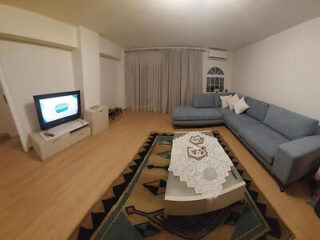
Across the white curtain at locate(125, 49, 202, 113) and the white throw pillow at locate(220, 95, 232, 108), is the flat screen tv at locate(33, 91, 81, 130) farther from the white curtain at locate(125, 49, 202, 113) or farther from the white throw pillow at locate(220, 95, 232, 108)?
the white throw pillow at locate(220, 95, 232, 108)

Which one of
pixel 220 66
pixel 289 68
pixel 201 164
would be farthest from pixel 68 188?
pixel 220 66

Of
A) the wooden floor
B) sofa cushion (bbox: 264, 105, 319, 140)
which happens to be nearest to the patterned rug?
the wooden floor

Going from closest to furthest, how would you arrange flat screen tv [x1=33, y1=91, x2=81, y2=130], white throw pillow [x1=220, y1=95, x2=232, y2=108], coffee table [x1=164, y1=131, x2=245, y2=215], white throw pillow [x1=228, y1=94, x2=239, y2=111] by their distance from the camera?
coffee table [x1=164, y1=131, x2=245, y2=215]
flat screen tv [x1=33, y1=91, x2=81, y2=130]
white throw pillow [x1=228, y1=94, x2=239, y2=111]
white throw pillow [x1=220, y1=95, x2=232, y2=108]

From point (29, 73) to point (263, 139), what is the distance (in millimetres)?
4038

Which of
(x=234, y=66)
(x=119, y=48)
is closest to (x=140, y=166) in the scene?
(x=119, y=48)

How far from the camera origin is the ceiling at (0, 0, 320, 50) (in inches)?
72.9

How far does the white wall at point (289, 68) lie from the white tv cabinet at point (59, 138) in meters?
4.10

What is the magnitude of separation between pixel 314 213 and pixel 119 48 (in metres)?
5.29

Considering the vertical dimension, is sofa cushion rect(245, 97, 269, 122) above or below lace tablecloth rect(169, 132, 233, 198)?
above

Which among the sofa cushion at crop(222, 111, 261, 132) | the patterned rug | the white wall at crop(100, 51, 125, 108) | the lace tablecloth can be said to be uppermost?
the white wall at crop(100, 51, 125, 108)

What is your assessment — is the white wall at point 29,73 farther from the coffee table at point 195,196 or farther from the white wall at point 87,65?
the coffee table at point 195,196

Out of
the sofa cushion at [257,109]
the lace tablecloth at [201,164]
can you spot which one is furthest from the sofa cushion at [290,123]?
the lace tablecloth at [201,164]

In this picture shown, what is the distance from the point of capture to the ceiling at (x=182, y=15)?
1852mm

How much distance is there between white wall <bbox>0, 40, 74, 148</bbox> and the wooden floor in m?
0.65
